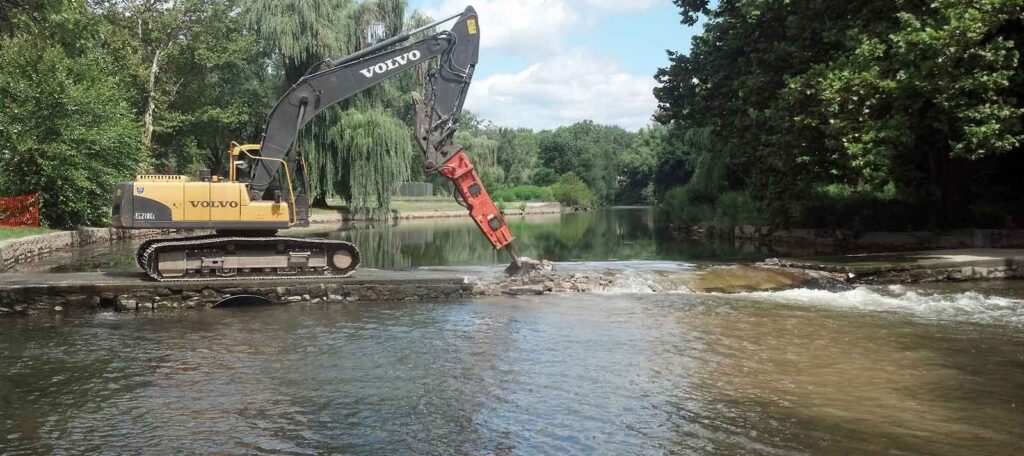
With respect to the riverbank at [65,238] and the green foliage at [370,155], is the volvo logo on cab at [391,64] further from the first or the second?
the green foliage at [370,155]

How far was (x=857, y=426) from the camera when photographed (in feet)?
22.6

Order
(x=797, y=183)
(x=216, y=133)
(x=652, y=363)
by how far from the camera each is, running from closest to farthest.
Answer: (x=652, y=363) < (x=797, y=183) < (x=216, y=133)

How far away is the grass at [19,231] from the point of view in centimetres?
2167

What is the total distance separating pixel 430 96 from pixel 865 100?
10190mm

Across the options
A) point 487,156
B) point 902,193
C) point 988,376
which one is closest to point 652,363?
point 988,376

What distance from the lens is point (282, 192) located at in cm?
1476

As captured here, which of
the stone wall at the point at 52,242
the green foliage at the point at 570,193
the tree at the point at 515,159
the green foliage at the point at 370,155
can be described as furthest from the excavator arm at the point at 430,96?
the tree at the point at 515,159

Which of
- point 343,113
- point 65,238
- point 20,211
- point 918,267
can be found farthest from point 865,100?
point 343,113

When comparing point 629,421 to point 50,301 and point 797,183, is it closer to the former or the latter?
point 50,301

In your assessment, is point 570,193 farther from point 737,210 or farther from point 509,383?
point 509,383

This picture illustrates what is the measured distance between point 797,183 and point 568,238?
14220 mm

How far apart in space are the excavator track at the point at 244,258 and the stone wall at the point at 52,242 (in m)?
Answer: 6.59

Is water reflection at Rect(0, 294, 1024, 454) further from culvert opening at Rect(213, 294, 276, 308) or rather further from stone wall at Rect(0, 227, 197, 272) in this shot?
stone wall at Rect(0, 227, 197, 272)

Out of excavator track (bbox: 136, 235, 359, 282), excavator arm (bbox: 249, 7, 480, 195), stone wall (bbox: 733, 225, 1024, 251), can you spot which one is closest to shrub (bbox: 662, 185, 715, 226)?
stone wall (bbox: 733, 225, 1024, 251)
